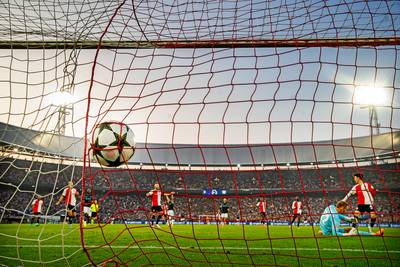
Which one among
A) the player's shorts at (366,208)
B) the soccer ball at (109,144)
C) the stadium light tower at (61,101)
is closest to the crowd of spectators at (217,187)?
the player's shorts at (366,208)

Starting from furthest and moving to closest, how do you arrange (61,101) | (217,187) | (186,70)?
(217,187), (61,101), (186,70)

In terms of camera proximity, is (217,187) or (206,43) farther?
(217,187)

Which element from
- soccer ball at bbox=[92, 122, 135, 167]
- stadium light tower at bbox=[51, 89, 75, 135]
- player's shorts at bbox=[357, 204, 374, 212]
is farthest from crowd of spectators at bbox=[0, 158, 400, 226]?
soccer ball at bbox=[92, 122, 135, 167]

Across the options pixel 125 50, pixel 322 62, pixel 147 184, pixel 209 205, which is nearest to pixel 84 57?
pixel 125 50

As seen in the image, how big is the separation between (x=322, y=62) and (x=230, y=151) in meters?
34.9

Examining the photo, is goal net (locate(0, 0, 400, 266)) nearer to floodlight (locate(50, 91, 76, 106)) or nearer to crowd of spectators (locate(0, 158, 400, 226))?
floodlight (locate(50, 91, 76, 106))

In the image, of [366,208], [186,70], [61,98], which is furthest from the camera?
[366,208]

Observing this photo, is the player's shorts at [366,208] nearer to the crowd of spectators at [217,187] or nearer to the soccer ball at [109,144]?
the soccer ball at [109,144]

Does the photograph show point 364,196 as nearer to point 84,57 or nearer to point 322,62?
point 322,62

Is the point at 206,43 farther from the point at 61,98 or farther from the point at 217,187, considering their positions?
the point at 217,187

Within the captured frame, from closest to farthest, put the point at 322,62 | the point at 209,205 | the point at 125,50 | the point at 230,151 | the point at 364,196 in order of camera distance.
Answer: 1. the point at 322,62
2. the point at 125,50
3. the point at 364,196
4. the point at 209,205
5. the point at 230,151

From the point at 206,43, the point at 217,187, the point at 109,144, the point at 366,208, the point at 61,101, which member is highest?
the point at 217,187

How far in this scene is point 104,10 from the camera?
4617mm

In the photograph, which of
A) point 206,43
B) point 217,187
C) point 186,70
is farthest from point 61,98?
point 217,187
